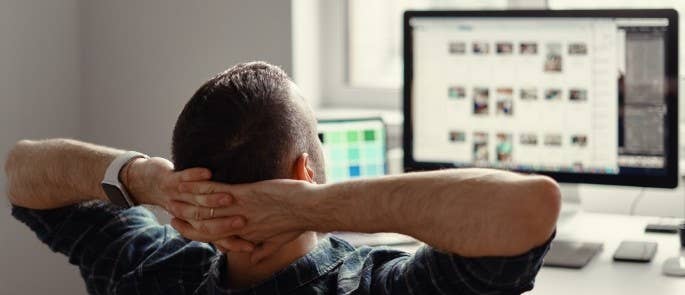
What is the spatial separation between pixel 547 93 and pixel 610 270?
0.48 meters

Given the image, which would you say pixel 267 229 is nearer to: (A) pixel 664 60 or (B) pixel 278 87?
(B) pixel 278 87

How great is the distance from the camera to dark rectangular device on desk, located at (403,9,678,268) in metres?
2.47

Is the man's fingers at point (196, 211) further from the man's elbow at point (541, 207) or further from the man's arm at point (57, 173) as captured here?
the man's elbow at point (541, 207)

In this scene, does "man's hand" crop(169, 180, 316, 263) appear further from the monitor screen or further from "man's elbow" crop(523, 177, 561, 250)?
the monitor screen

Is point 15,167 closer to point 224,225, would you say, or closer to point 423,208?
point 224,225

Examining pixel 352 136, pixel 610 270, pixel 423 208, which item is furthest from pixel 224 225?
pixel 352 136

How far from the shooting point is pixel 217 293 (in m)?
1.49

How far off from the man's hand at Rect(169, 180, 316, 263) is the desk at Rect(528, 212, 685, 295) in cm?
78

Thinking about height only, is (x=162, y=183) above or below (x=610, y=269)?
above

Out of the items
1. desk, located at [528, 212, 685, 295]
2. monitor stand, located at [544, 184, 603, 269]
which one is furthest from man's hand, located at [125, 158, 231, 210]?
monitor stand, located at [544, 184, 603, 269]

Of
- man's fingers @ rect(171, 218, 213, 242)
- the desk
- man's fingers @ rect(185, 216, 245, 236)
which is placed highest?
man's fingers @ rect(185, 216, 245, 236)

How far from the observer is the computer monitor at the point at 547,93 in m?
2.47

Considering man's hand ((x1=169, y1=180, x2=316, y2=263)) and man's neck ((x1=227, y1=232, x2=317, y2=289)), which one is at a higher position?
man's hand ((x1=169, y1=180, x2=316, y2=263))

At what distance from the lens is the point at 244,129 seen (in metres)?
1.41
